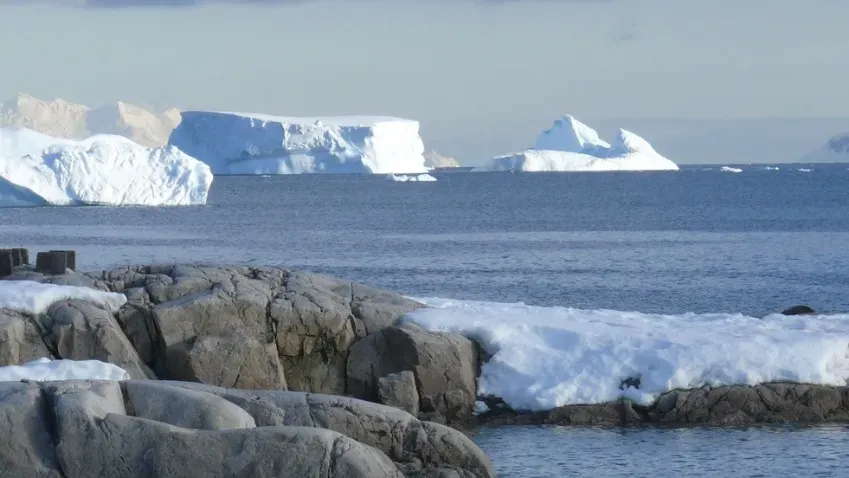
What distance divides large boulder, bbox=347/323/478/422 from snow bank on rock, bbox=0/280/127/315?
4.21 m

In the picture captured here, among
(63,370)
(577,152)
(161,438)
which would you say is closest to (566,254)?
(63,370)

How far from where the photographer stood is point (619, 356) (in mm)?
21266

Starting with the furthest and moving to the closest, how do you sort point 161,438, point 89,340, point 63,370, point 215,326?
point 215,326 < point 89,340 < point 63,370 < point 161,438

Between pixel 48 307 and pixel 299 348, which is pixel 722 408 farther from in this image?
pixel 48 307

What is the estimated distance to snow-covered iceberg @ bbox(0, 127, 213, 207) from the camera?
70.8 meters

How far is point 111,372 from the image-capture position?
1984 centimetres

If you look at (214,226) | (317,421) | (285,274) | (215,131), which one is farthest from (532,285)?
(215,131)

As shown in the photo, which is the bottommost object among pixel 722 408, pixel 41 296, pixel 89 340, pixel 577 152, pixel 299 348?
pixel 722 408

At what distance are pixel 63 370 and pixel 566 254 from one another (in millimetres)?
31407

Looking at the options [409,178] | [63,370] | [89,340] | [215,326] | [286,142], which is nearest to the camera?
[63,370]

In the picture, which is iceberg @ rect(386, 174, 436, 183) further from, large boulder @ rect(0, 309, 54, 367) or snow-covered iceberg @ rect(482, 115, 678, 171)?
large boulder @ rect(0, 309, 54, 367)

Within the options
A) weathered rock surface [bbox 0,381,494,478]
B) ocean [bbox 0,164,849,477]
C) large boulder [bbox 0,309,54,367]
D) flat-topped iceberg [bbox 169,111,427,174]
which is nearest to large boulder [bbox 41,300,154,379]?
large boulder [bbox 0,309,54,367]

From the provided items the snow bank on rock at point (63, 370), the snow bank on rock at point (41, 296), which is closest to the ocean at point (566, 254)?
the snow bank on rock at point (63, 370)

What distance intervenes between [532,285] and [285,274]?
1541cm
